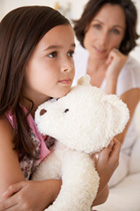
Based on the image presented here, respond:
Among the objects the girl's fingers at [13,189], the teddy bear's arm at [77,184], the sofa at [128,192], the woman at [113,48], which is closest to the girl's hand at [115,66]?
the woman at [113,48]

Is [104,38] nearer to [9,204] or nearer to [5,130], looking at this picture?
[5,130]

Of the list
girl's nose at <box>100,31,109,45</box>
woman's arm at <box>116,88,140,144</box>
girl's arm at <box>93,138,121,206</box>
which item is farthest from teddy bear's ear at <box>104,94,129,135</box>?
girl's nose at <box>100,31,109,45</box>

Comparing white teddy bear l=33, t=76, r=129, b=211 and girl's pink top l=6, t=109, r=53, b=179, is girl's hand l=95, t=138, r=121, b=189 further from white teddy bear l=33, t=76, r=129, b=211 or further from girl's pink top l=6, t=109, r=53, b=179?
girl's pink top l=6, t=109, r=53, b=179

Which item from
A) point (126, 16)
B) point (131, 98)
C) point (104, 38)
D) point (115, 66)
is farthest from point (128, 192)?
point (126, 16)

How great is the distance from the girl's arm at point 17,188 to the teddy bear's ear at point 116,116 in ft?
0.71

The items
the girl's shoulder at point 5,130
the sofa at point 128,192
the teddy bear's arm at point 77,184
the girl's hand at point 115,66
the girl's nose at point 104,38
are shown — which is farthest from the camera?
the girl's nose at point 104,38

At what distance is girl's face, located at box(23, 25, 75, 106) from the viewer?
72 centimetres

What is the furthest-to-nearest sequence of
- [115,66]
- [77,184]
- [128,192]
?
[115,66] → [128,192] → [77,184]

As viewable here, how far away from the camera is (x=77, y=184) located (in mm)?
617

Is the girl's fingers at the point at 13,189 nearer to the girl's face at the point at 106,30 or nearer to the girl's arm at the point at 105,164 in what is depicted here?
the girl's arm at the point at 105,164

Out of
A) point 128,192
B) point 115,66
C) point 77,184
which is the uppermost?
point 77,184

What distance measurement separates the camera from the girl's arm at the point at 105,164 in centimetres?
76

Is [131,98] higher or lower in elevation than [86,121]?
lower

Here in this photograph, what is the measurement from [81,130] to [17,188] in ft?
0.75
